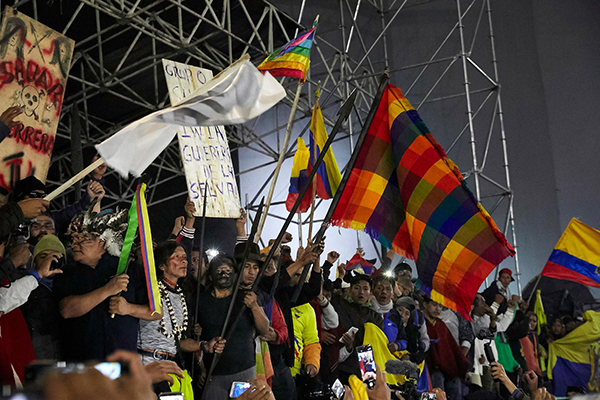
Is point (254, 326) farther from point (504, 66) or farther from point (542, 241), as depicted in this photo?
point (504, 66)

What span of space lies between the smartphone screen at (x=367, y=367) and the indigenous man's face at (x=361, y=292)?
2.13 metres

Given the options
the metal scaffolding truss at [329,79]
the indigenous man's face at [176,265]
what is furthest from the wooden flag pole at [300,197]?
the metal scaffolding truss at [329,79]

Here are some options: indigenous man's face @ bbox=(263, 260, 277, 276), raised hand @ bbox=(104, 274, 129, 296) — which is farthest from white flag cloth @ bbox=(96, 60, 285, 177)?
indigenous man's face @ bbox=(263, 260, 277, 276)

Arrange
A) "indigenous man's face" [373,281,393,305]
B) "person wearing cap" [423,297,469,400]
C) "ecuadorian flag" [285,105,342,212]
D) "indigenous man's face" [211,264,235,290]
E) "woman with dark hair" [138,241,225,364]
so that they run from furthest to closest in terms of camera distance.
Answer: "person wearing cap" [423,297,469,400] < "indigenous man's face" [373,281,393,305] < "ecuadorian flag" [285,105,342,212] < "indigenous man's face" [211,264,235,290] < "woman with dark hair" [138,241,225,364]

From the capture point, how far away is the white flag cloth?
2305 mm

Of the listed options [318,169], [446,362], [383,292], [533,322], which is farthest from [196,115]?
[533,322]

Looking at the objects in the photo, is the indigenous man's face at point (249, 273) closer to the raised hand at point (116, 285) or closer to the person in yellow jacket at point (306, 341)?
the person in yellow jacket at point (306, 341)

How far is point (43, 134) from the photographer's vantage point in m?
3.87

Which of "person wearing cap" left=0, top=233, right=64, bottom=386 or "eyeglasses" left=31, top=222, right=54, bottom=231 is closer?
"person wearing cap" left=0, top=233, right=64, bottom=386

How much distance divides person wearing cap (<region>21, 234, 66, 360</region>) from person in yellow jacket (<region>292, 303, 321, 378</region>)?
1935mm

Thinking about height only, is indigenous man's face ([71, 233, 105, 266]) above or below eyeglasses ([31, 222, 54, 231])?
below

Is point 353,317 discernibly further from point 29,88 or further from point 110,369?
point 110,369

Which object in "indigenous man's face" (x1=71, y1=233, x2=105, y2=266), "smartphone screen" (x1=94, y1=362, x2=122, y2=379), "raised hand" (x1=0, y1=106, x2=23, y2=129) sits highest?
"raised hand" (x1=0, y1=106, x2=23, y2=129)

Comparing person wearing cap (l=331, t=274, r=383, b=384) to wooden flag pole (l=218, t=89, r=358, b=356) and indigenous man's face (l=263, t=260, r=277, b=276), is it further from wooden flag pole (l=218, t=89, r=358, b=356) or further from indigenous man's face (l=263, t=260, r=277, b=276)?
wooden flag pole (l=218, t=89, r=358, b=356)
